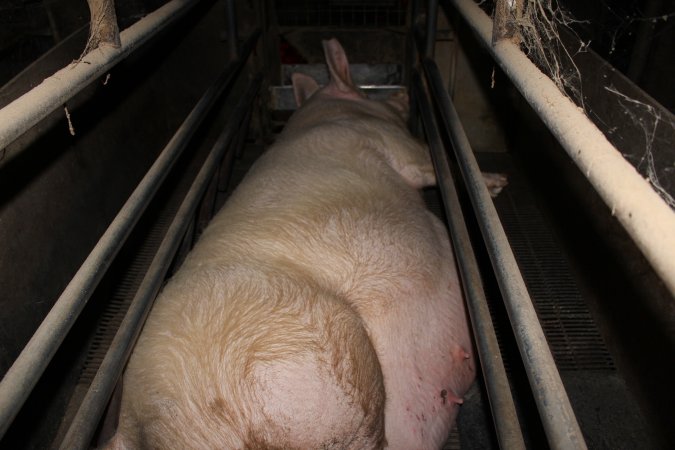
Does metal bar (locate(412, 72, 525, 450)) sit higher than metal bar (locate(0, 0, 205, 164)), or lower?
lower

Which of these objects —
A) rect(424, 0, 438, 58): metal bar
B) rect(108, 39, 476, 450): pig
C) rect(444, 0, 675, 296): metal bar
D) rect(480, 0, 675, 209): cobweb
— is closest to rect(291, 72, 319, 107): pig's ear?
rect(424, 0, 438, 58): metal bar

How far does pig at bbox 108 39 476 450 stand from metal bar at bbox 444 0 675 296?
2.40 ft

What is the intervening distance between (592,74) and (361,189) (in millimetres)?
947

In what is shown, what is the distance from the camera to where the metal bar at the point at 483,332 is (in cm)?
114

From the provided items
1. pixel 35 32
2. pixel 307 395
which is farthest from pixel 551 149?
pixel 35 32

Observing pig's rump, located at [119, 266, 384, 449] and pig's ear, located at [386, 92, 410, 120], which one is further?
pig's ear, located at [386, 92, 410, 120]

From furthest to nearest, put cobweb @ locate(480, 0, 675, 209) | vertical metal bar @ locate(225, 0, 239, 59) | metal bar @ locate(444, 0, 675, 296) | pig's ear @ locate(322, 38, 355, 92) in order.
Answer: vertical metal bar @ locate(225, 0, 239, 59) < pig's ear @ locate(322, 38, 355, 92) < cobweb @ locate(480, 0, 675, 209) < metal bar @ locate(444, 0, 675, 296)

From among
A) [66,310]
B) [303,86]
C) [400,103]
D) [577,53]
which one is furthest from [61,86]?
[400,103]

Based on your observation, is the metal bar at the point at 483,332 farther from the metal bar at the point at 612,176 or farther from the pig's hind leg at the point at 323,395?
the metal bar at the point at 612,176

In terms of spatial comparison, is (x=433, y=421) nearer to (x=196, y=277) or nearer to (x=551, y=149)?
(x=196, y=277)

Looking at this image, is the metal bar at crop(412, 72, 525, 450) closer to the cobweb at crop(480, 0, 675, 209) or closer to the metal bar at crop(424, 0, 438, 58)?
the cobweb at crop(480, 0, 675, 209)

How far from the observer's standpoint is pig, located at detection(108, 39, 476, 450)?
3.97 feet

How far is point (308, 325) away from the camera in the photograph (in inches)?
51.6

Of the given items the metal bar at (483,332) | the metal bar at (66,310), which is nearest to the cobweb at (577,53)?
the metal bar at (483,332)
